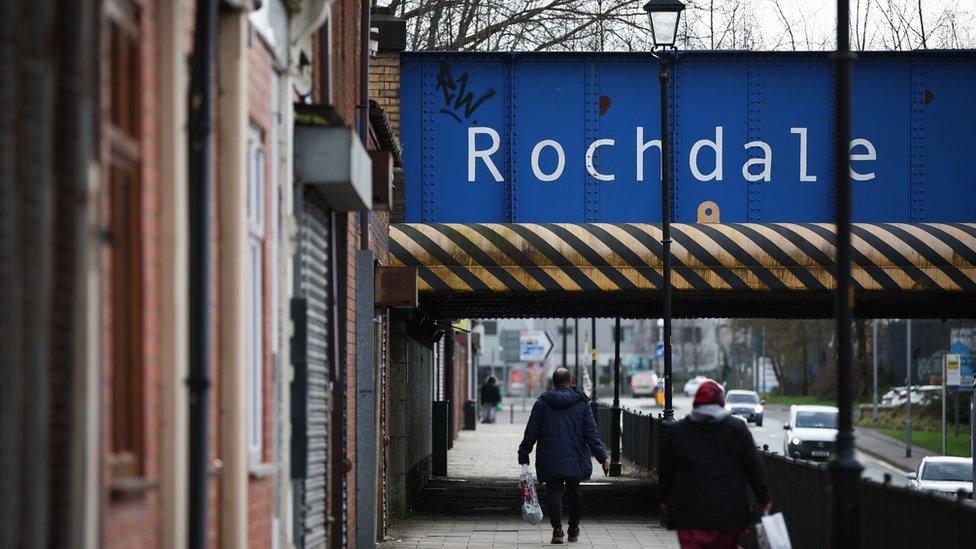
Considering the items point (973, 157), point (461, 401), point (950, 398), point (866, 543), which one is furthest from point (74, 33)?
point (950, 398)

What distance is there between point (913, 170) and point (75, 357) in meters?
16.2

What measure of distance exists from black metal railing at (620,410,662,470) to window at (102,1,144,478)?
20.2 meters

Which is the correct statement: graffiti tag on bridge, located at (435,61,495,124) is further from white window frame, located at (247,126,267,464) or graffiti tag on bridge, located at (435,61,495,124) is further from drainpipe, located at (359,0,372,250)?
white window frame, located at (247,126,267,464)

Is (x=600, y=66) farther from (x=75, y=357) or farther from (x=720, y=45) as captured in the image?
(x=75, y=357)

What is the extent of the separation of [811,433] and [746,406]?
2279 centimetres

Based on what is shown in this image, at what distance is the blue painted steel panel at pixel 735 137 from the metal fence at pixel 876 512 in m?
5.94

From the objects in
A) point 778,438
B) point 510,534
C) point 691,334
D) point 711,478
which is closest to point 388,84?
point 510,534

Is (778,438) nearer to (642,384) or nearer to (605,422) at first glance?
(605,422)

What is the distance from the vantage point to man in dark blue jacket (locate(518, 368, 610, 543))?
15.8 meters

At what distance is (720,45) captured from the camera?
92.7ft

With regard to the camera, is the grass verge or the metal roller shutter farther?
the grass verge

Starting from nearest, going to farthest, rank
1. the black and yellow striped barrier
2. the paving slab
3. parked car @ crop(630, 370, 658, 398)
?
the paving slab < the black and yellow striped barrier < parked car @ crop(630, 370, 658, 398)

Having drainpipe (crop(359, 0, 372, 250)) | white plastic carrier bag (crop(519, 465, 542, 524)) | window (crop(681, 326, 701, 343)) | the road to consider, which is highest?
drainpipe (crop(359, 0, 372, 250))

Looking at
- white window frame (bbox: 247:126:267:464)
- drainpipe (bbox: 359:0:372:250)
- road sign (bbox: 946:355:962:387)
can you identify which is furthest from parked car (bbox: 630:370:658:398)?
white window frame (bbox: 247:126:267:464)
